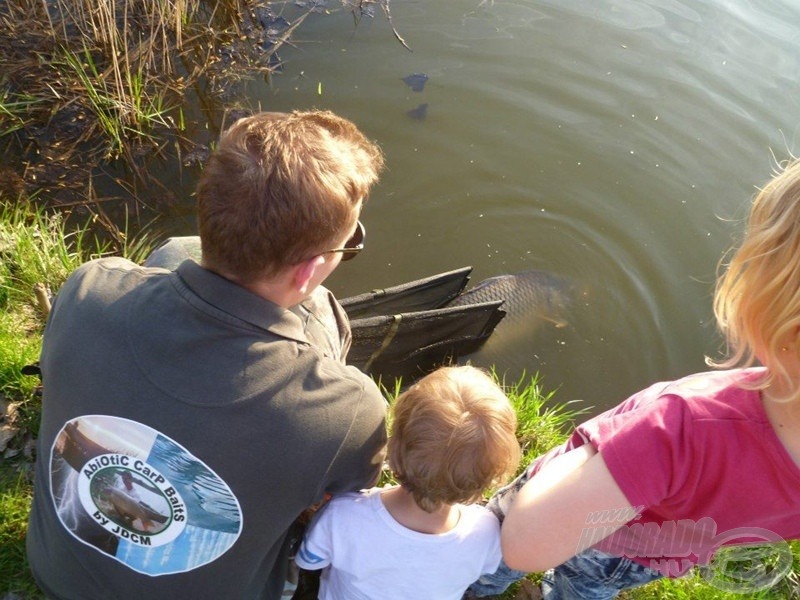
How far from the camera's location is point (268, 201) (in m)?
1.63

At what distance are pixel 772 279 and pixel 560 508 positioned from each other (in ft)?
2.07

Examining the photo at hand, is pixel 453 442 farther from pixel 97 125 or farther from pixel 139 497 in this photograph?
pixel 97 125

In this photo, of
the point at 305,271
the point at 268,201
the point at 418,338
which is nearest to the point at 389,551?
the point at 305,271

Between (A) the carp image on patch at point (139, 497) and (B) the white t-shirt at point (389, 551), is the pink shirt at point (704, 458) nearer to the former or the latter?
(B) the white t-shirt at point (389, 551)

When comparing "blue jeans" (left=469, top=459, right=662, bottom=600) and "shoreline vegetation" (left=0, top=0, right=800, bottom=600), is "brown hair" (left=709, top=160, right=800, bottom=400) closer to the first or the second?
"blue jeans" (left=469, top=459, right=662, bottom=600)

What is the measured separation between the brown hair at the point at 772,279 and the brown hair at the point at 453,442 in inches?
25.9

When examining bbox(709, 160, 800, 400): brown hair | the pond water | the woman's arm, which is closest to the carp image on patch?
the woman's arm

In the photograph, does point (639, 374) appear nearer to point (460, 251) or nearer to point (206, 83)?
point (460, 251)

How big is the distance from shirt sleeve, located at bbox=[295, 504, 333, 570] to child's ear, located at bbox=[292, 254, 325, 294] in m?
0.63

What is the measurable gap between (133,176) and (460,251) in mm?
2365

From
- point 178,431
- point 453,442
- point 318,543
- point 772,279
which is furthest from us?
point 318,543

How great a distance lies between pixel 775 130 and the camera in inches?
229

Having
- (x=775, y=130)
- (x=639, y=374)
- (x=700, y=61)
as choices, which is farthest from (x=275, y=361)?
(x=700, y=61)

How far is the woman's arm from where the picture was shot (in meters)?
1.40
